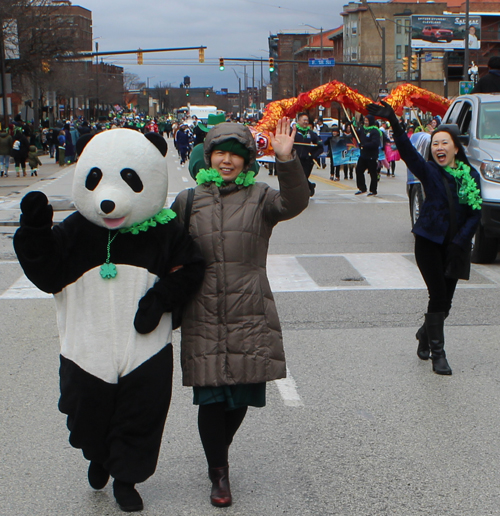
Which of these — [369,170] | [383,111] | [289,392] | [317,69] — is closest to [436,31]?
[317,69]

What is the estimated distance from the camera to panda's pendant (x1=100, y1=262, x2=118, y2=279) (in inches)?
132

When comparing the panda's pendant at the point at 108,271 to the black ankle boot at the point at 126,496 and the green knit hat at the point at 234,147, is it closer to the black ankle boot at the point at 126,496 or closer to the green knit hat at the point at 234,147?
the green knit hat at the point at 234,147

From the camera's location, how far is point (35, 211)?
10.8 ft

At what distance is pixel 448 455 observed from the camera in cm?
421

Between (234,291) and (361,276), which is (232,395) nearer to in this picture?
(234,291)

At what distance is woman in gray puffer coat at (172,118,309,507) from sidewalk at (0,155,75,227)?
10.9 meters

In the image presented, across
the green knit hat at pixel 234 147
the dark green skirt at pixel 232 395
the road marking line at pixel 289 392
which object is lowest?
the road marking line at pixel 289 392

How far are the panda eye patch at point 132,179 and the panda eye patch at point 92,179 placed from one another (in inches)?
4.0

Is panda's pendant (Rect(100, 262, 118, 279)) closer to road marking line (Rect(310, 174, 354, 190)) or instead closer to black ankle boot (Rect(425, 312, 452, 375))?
black ankle boot (Rect(425, 312, 452, 375))

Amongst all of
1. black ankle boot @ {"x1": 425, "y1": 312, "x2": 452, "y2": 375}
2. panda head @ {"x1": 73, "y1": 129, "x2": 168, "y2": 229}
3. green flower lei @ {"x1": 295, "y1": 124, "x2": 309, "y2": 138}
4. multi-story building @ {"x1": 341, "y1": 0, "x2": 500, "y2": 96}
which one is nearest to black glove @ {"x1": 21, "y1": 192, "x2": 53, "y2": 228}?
panda head @ {"x1": 73, "y1": 129, "x2": 168, "y2": 229}

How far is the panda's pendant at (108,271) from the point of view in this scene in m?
3.36

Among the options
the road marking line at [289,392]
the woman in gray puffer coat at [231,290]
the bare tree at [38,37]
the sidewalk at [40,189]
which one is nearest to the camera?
the woman in gray puffer coat at [231,290]

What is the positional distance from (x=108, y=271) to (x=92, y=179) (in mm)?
392

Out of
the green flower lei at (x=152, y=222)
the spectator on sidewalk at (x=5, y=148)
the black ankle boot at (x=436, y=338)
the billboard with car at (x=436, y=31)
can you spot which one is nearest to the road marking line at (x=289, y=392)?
the black ankle boot at (x=436, y=338)
